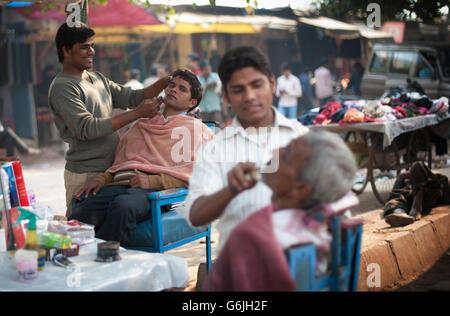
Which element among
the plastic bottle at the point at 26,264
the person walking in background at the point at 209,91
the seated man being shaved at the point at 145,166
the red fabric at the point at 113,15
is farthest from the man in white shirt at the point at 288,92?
the plastic bottle at the point at 26,264

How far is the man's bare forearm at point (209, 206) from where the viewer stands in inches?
76.7

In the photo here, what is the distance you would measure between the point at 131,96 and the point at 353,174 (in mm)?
2762

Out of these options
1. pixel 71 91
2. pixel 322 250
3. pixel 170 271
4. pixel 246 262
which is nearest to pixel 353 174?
pixel 322 250

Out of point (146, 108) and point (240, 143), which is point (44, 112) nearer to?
point (146, 108)

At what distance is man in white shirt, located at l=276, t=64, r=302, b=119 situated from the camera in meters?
13.4

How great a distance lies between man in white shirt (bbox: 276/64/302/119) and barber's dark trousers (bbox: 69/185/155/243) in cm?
992

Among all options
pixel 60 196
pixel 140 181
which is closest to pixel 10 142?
pixel 60 196

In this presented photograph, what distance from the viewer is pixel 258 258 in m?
1.74

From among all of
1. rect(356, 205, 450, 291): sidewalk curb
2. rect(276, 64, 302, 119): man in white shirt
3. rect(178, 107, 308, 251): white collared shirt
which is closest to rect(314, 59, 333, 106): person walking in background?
rect(276, 64, 302, 119): man in white shirt

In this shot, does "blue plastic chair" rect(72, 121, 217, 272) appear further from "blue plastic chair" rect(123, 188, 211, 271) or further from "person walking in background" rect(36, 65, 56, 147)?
"person walking in background" rect(36, 65, 56, 147)

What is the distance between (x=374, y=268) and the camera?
3.90 meters

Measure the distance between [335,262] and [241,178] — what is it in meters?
0.47

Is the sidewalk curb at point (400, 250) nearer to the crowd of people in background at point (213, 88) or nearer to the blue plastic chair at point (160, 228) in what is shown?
the blue plastic chair at point (160, 228)

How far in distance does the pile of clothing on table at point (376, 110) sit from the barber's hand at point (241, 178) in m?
5.08
